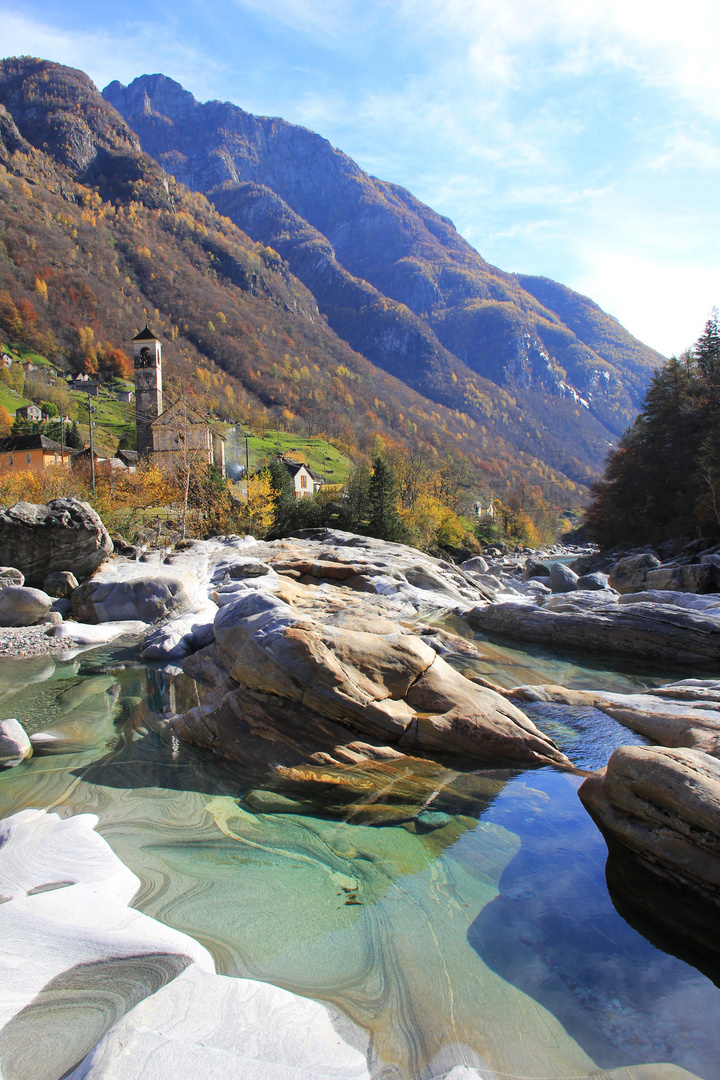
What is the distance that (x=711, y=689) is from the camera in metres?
11.7

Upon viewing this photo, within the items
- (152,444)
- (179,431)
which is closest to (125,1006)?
(179,431)

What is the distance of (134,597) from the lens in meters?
20.6

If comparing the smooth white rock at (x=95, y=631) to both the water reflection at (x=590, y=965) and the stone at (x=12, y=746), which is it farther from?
the water reflection at (x=590, y=965)

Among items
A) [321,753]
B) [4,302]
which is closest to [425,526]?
[321,753]

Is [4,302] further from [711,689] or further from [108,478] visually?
[711,689]

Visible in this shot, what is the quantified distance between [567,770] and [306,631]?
4.90 metres

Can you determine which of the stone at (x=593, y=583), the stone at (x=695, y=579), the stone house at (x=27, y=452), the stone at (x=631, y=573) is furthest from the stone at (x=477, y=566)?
the stone house at (x=27, y=452)

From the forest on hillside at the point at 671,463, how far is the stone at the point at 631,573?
763cm

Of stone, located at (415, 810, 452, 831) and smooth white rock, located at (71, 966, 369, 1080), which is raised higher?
smooth white rock, located at (71, 966, 369, 1080)

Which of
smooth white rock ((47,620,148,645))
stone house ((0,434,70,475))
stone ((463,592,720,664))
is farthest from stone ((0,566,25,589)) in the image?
stone house ((0,434,70,475))

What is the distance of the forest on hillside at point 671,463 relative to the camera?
1464 inches

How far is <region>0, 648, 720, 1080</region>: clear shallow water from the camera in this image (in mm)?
4242

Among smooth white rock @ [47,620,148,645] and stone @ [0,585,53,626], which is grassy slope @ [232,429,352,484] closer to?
stone @ [0,585,53,626]

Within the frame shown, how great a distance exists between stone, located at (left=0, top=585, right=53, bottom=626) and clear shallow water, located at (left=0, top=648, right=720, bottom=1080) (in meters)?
11.6
